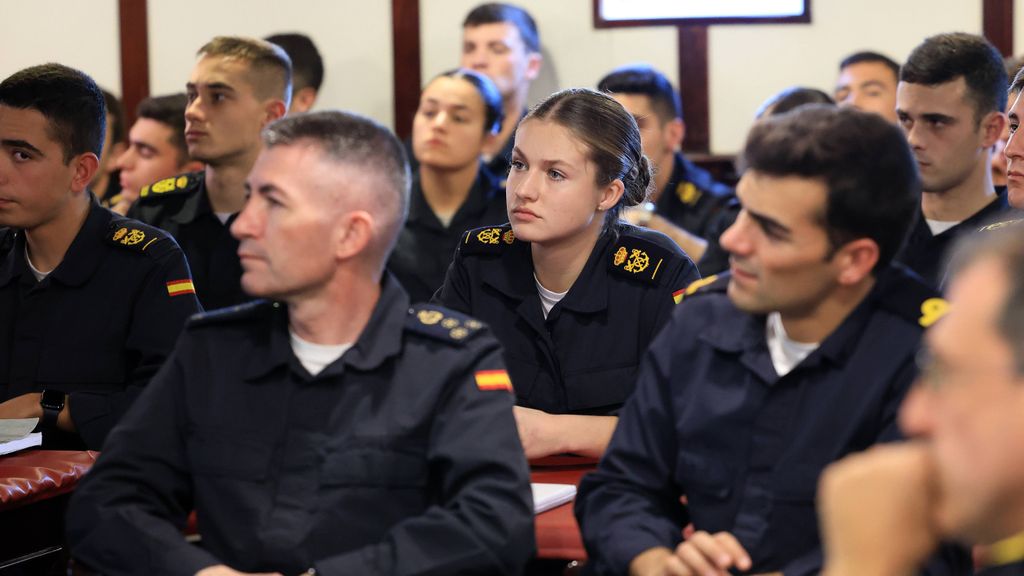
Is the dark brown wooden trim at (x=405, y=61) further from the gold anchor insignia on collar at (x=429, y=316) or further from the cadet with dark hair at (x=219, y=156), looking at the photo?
the gold anchor insignia on collar at (x=429, y=316)

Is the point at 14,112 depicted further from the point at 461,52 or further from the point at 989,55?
the point at 461,52

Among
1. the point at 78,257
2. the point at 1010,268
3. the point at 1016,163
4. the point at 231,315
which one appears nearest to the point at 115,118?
the point at 78,257

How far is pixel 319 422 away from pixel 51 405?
1.00m

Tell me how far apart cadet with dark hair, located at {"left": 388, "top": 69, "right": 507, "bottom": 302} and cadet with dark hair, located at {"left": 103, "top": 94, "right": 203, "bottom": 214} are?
97 cm

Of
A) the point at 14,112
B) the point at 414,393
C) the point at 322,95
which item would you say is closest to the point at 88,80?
the point at 14,112

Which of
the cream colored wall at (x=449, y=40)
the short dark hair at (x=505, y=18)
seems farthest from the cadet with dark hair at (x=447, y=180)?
the cream colored wall at (x=449, y=40)

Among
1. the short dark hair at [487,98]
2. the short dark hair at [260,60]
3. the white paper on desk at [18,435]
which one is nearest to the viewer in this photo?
the white paper on desk at [18,435]

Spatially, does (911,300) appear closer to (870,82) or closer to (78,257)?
(78,257)

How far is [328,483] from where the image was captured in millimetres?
1914

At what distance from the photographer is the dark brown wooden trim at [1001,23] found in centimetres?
586

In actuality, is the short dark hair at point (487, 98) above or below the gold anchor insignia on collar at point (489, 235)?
above

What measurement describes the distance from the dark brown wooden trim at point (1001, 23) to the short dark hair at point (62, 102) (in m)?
4.25

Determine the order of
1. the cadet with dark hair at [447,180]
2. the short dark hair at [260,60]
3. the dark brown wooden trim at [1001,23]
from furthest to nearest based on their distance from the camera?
the dark brown wooden trim at [1001,23] → the cadet with dark hair at [447,180] → the short dark hair at [260,60]

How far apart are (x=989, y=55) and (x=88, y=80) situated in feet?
7.88
